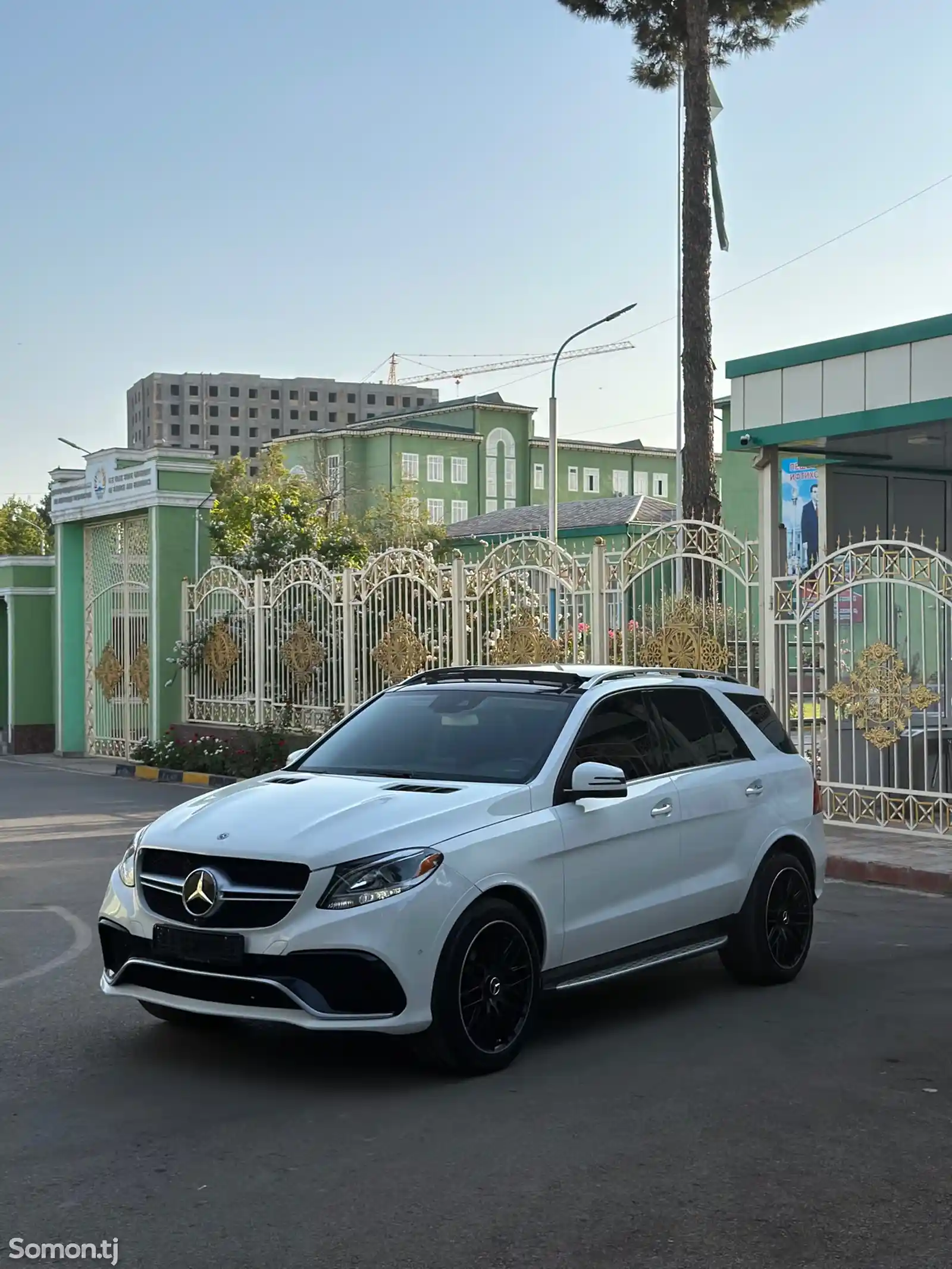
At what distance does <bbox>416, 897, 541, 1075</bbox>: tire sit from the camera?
6023mm

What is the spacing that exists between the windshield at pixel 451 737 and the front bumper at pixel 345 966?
105 cm

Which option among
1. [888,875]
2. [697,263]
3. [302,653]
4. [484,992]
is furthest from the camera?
[697,263]

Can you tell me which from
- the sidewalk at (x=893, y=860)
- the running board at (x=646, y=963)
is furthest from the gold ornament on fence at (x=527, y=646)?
the running board at (x=646, y=963)

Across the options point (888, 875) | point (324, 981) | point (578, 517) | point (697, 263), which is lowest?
point (888, 875)

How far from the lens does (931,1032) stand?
696cm

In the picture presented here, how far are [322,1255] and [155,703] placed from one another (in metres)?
20.2

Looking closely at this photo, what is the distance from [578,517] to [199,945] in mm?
50360

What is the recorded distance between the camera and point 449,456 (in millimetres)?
93688

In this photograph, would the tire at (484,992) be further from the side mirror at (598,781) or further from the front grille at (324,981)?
the side mirror at (598,781)

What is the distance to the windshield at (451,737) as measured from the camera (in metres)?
7.10

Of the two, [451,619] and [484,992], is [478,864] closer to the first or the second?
[484,992]

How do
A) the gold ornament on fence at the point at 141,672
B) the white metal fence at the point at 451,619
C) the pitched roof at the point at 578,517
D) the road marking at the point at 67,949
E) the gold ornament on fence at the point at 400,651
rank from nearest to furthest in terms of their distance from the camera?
1. the road marking at the point at 67,949
2. the white metal fence at the point at 451,619
3. the gold ornament on fence at the point at 400,651
4. the gold ornament on fence at the point at 141,672
5. the pitched roof at the point at 578,517

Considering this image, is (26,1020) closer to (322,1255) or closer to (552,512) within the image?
(322,1255)

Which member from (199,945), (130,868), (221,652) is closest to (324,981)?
(199,945)
